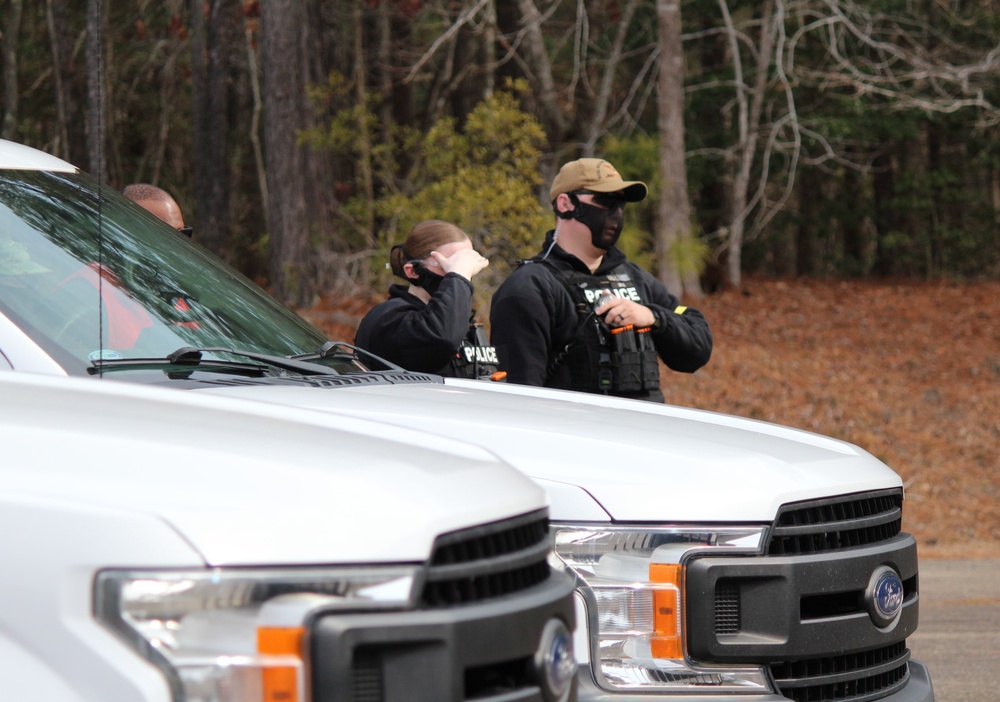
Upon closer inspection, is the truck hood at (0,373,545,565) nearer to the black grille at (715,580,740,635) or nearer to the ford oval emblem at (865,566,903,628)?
the black grille at (715,580,740,635)

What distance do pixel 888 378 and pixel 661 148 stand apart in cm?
515

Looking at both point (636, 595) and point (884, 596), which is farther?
point (884, 596)

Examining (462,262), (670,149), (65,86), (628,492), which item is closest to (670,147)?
(670,149)

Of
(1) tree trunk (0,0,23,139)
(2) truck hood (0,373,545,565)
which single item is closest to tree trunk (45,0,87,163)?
(1) tree trunk (0,0,23,139)

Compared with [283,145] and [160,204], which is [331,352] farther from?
[283,145]

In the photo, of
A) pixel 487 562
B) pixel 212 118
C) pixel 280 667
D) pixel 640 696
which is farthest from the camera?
pixel 212 118

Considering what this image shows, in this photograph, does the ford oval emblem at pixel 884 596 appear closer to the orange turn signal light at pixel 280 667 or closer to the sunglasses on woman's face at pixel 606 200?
the orange turn signal light at pixel 280 667

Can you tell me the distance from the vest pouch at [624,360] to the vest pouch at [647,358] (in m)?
0.05

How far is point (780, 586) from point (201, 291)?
1.67 m

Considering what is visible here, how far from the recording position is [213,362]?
317 centimetres

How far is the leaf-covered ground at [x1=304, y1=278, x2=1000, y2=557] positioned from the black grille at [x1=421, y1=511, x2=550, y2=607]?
8706mm

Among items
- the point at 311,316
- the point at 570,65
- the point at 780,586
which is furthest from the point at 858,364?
the point at 780,586

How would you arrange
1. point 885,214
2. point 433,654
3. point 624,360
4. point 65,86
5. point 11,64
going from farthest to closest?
1. point 885,214
2. point 65,86
3. point 11,64
4. point 624,360
5. point 433,654

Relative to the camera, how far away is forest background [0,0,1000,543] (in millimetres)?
15812
